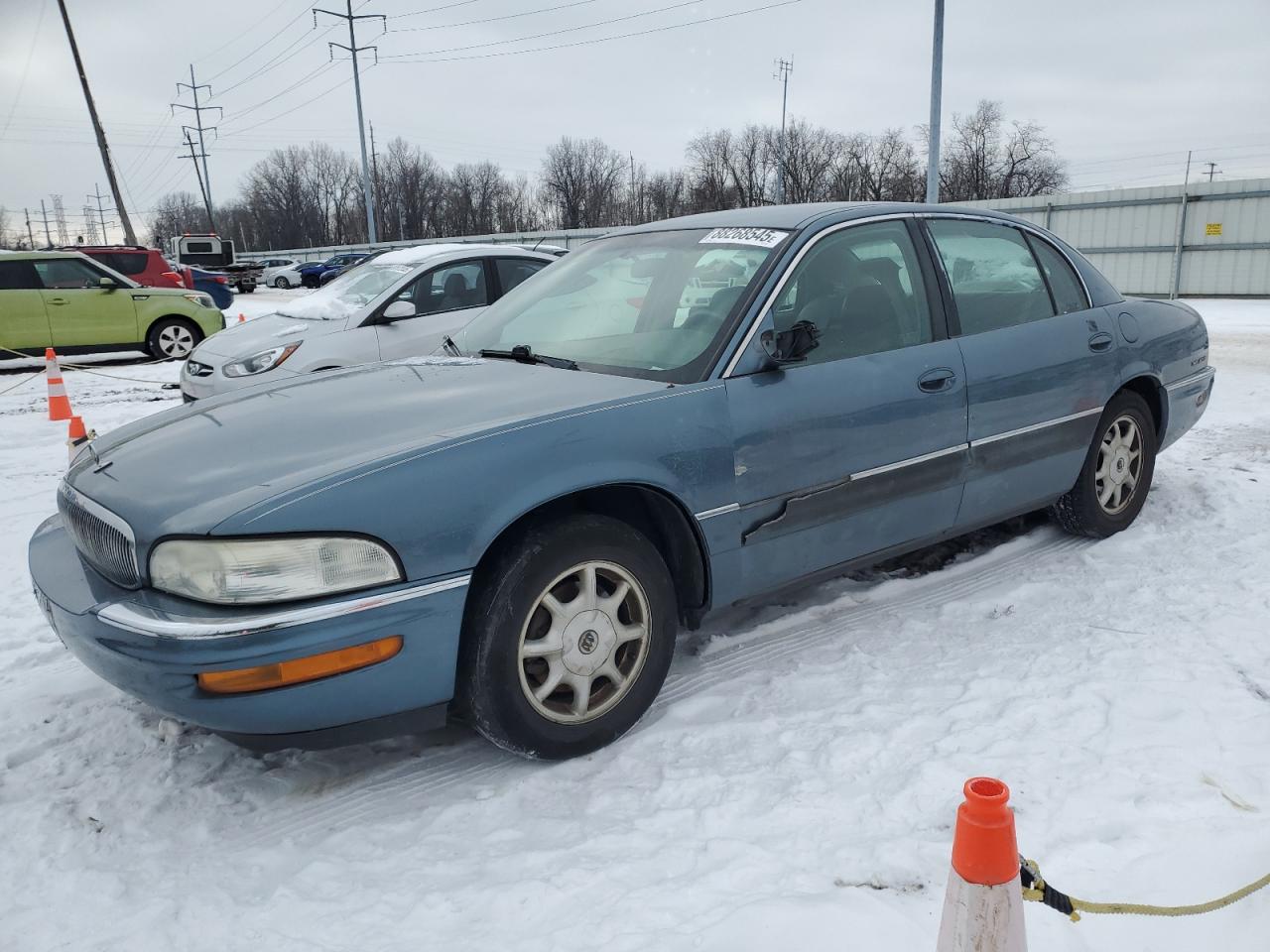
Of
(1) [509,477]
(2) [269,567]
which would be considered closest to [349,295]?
(1) [509,477]

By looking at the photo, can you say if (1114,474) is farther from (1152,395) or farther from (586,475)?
(586,475)

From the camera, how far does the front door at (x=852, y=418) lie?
3.12 meters

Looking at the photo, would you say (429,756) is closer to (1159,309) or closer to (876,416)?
(876,416)

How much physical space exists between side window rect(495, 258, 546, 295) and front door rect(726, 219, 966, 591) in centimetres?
466

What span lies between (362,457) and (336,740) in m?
0.75

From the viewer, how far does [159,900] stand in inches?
89.4

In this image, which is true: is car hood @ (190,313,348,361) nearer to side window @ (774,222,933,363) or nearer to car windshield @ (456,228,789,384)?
car windshield @ (456,228,789,384)

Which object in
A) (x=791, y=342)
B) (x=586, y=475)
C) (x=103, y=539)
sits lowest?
(x=103, y=539)

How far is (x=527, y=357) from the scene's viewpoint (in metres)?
3.46

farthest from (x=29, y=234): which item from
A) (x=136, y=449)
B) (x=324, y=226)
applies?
(x=136, y=449)

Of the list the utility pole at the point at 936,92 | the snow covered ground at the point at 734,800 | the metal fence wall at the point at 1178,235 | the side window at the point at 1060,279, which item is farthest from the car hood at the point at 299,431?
the metal fence wall at the point at 1178,235

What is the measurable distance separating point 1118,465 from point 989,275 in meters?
1.29

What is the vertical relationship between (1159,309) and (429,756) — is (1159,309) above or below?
above

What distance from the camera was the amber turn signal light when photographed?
90.0 inches
